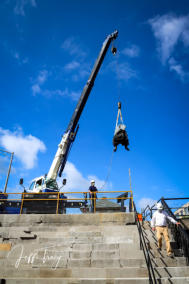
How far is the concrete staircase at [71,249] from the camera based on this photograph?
19.6 feet

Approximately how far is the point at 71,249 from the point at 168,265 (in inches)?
128

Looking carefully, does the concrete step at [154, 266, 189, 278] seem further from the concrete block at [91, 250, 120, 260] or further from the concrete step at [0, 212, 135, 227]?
the concrete step at [0, 212, 135, 227]

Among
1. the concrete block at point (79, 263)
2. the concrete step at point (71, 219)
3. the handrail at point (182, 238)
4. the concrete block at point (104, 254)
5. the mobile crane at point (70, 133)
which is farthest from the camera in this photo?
the mobile crane at point (70, 133)

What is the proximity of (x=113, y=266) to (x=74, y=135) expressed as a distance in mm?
10579

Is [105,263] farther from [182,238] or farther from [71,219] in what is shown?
[71,219]

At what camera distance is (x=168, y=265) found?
6.44m

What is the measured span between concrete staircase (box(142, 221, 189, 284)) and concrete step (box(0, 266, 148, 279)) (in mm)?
491

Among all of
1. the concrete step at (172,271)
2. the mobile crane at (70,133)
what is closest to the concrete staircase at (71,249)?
the concrete step at (172,271)

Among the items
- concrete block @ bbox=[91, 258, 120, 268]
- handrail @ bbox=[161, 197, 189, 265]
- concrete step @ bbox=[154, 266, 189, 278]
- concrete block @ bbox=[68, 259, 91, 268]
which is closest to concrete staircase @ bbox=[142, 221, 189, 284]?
concrete step @ bbox=[154, 266, 189, 278]

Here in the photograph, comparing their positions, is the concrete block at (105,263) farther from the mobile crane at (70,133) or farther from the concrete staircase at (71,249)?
the mobile crane at (70,133)

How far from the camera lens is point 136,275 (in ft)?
19.3

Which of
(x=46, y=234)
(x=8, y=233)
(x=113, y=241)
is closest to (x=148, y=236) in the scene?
(x=113, y=241)

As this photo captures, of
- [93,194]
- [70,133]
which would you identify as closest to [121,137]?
[93,194]

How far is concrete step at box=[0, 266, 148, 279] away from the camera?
19.4ft
